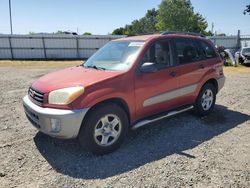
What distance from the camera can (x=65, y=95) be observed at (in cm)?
388

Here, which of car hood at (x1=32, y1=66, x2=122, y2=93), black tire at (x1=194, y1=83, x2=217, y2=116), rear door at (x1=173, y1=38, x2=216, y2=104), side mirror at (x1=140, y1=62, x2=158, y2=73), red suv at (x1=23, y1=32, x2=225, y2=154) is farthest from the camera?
black tire at (x1=194, y1=83, x2=217, y2=116)

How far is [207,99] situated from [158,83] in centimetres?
192

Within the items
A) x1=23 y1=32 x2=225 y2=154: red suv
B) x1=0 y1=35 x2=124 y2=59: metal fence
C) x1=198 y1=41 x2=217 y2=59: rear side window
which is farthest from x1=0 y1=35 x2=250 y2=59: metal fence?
x1=23 y1=32 x2=225 y2=154: red suv

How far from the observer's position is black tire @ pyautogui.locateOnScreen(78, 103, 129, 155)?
3.97 m

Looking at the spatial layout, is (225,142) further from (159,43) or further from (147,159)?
(159,43)

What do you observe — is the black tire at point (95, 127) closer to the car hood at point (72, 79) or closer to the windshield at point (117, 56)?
the car hood at point (72, 79)

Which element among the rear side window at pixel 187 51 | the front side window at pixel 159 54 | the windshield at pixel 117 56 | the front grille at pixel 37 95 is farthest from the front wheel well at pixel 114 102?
the rear side window at pixel 187 51

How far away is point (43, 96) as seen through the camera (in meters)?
4.05

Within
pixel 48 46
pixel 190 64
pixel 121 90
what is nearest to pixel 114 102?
pixel 121 90

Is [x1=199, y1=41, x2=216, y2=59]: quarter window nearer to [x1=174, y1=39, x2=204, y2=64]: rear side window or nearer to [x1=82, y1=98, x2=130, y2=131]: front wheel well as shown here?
[x1=174, y1=39, x2=204, y2=64]: rear side window

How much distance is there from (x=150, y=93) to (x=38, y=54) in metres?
22.6

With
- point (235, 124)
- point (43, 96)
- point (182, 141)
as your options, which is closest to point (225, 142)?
point (182, 141)

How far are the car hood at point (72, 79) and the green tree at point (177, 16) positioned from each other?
44.3 metres

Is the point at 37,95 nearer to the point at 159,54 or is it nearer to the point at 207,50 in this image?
the point at 159,54
